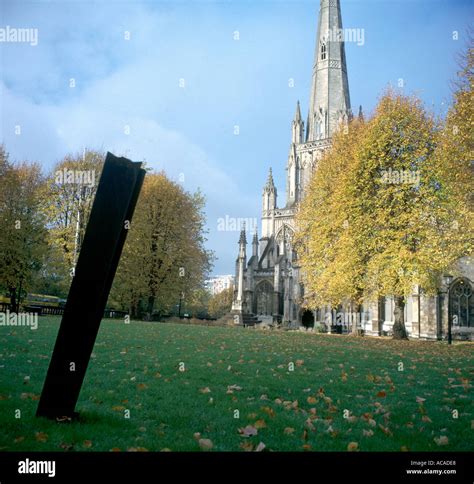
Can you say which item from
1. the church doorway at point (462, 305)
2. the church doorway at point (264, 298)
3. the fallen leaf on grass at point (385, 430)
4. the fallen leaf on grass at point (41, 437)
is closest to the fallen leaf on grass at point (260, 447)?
the fallen leaf on grass at point (385, 430)

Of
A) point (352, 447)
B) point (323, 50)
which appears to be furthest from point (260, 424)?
point (323, 50)

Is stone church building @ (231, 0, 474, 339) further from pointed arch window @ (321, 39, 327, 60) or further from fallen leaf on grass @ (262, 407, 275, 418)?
fallen leaf on grass @ (262, 407, 275, 418)

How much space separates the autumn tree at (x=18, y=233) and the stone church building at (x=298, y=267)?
20.5m

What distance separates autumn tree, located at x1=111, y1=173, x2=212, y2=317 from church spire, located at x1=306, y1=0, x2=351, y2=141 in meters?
32.9

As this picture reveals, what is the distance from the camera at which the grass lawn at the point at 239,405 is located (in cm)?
473

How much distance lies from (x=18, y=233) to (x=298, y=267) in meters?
30.9

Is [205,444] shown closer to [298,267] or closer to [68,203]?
[68,203]

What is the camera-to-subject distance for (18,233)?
107 feet

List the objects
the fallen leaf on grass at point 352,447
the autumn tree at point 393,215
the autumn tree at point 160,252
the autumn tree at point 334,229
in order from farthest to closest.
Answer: the autumn tree at point 160,252
the autumn tree at point 334,229
the autumn tree at point 393,215
the fallen leaf on grass at point 352,447

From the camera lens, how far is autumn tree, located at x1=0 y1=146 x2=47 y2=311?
31.9 m

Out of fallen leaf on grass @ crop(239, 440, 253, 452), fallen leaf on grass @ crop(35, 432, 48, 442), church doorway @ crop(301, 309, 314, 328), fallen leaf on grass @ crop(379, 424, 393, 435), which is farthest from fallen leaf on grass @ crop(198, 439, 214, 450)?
church doorway @ crop(301, 309, 314, 328)

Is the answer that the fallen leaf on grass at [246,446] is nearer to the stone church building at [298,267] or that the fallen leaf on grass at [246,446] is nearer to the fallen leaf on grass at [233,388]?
the fallen leaf on grass at [233,388]

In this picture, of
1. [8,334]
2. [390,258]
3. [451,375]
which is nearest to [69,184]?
[8,334]
